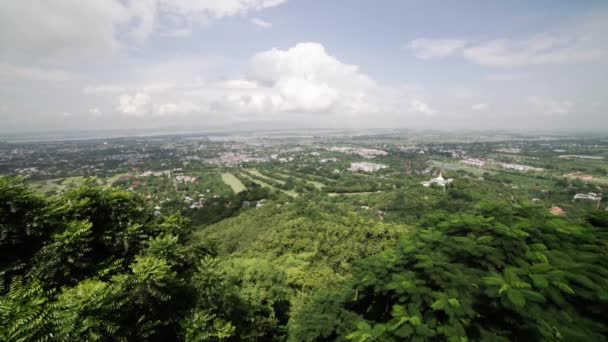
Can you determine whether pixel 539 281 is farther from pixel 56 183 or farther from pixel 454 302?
pixel 56 183

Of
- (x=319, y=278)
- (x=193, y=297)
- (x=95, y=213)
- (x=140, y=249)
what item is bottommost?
(x=319, y=278)

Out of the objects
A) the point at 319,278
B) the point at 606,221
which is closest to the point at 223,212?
the point at 319,278

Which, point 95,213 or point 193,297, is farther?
point 95,213

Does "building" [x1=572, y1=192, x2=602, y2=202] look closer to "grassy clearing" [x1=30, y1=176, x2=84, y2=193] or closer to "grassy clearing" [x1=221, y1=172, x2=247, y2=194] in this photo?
"grassy clearing" [x1=221, y1=172, x2=247, y2=194]

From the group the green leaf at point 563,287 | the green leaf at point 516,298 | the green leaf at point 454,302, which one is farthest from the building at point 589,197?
the green leaf at point 454,302

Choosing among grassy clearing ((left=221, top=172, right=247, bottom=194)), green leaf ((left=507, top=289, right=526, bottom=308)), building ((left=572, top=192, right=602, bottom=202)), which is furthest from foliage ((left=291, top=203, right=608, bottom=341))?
building ((left=572, top=192, right=602, bottom=202))

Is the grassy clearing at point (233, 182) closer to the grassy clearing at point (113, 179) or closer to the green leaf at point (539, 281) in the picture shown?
the grassy clearing at point (113, 179)

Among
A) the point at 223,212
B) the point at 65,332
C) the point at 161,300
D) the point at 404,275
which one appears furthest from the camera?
the point at 223,212

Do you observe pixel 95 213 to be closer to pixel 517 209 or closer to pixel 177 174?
pixel 517 209
